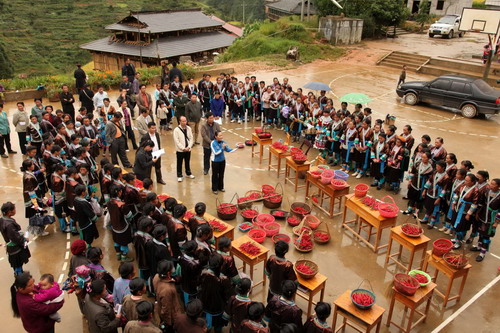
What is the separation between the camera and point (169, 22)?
3041 cm

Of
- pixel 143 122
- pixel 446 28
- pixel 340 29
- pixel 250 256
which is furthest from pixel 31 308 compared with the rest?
pixel 446 28

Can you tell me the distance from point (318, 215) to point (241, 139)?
4.99m

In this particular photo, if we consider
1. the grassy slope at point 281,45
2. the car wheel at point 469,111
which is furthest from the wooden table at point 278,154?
the grassy slope at point 281,45

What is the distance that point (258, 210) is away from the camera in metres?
9.03

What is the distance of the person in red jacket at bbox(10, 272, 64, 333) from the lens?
463 centimetres

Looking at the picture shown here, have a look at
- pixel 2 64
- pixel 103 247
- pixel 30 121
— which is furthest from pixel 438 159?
pixel 2 64

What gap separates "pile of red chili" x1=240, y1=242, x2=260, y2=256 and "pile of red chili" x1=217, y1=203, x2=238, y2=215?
1912 millimetres

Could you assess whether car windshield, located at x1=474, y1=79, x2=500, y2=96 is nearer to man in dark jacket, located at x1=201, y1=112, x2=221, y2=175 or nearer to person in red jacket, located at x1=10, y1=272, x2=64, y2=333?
man in dark jacket, located at x1=201, y1=112, x2=221, y2=175

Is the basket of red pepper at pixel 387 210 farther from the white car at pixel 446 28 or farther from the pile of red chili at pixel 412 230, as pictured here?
the white car at pixel 446 28

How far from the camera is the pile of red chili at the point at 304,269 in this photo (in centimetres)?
582

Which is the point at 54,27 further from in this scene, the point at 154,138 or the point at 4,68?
the point at 154,138

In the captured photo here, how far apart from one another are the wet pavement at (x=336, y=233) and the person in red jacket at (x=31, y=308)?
0.95 m

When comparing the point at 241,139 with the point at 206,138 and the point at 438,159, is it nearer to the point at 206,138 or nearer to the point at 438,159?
the point at 206,138

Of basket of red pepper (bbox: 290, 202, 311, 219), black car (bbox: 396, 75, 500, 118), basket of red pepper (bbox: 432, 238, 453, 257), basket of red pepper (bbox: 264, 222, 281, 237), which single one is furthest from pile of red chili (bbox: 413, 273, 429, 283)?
black car (bbox: 396, 75, 500, 118)
